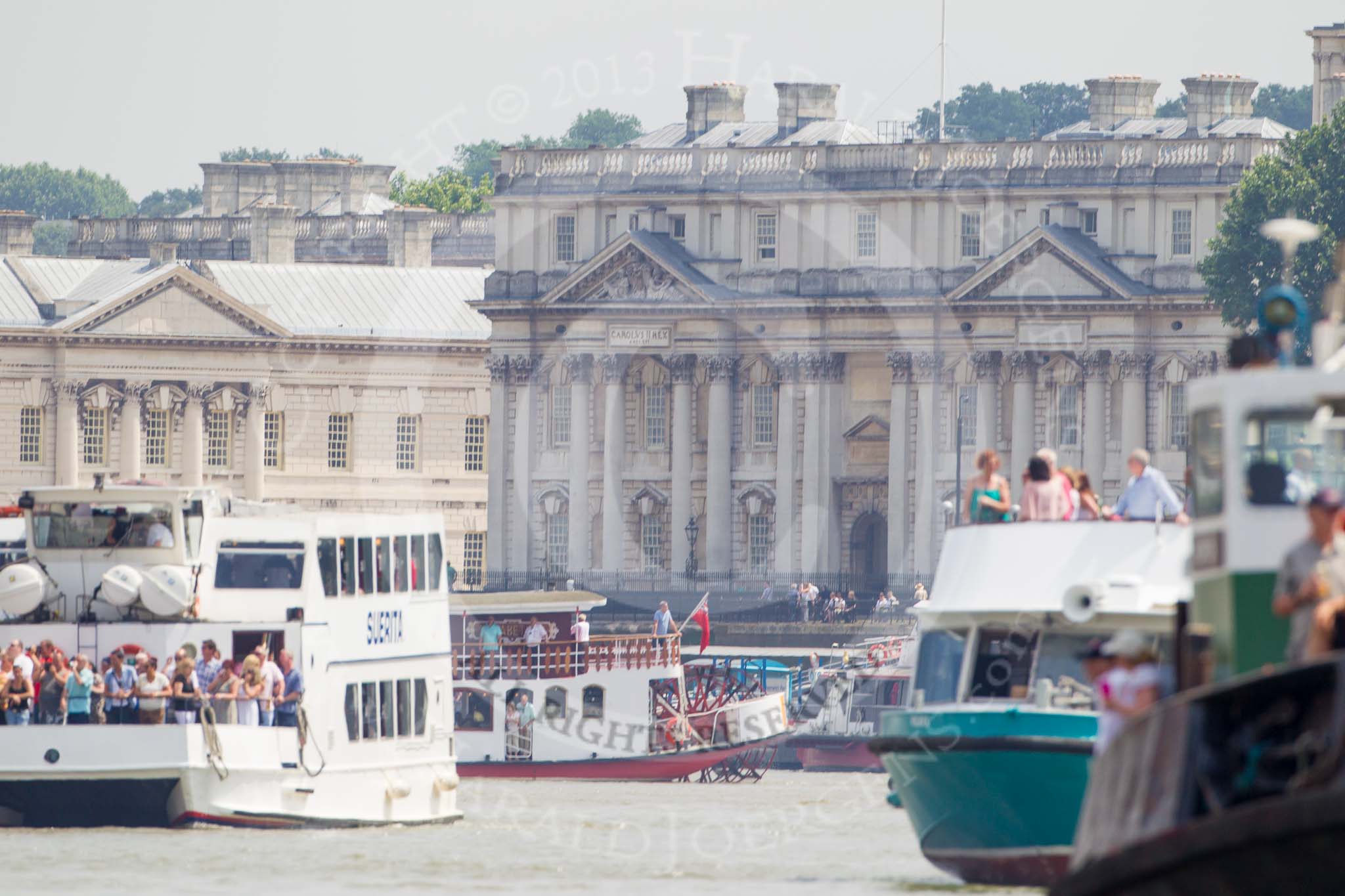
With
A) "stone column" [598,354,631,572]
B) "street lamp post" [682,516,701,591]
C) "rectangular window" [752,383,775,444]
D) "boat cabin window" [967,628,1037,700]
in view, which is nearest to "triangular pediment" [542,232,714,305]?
"stone column" [598,354,631,572]

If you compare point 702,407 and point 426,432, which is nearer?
point 702,407

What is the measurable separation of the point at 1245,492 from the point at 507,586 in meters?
96.2

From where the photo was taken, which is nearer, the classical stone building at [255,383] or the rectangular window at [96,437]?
the classical stone building at [255,383]

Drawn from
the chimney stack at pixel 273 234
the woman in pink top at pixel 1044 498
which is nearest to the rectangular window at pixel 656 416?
the chimney stack at pixel 273 234

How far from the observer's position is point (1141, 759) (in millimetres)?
17875

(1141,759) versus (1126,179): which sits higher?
(1126,179)

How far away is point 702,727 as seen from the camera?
205 ft

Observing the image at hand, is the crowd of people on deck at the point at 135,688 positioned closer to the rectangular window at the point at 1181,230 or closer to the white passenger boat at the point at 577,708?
the white passenger boat at the point at 577,708

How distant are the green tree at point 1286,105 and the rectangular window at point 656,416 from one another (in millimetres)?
56270

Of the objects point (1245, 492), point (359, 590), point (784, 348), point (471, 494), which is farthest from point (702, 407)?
point (1245, 492)

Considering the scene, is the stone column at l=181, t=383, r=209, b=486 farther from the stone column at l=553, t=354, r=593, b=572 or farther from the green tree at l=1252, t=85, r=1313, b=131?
the green tree at l=1252, t=85, r=1313, b=131

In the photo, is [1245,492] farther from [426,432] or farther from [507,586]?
[426,432]

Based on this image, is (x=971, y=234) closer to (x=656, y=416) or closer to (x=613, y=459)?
(x=656, y=416)

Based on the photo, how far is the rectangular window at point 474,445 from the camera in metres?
127
